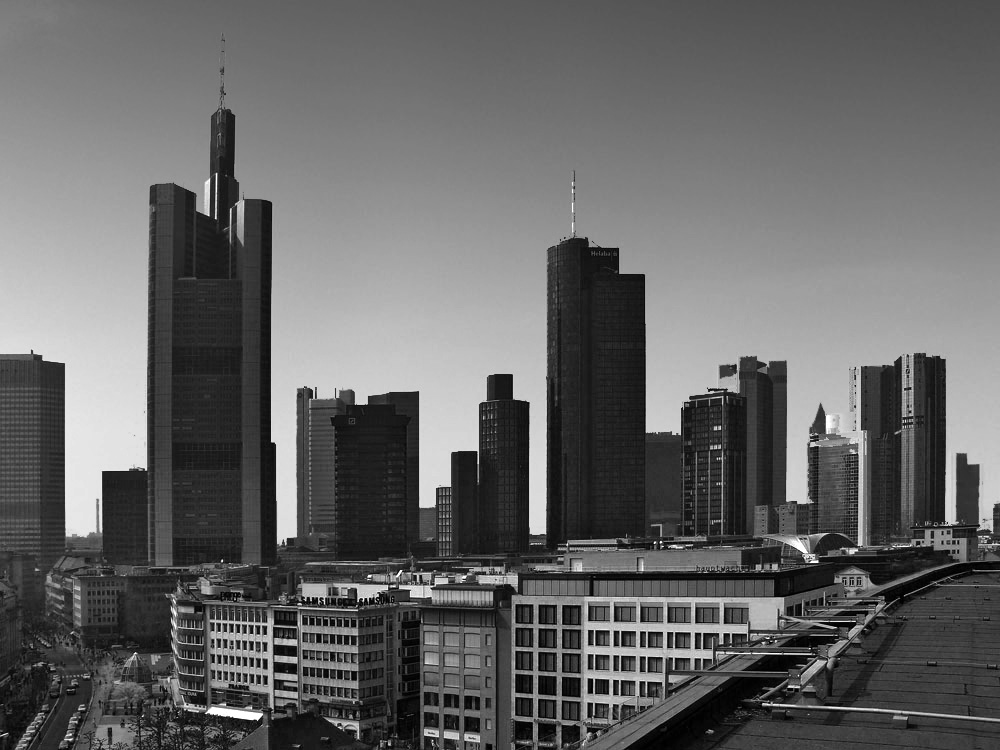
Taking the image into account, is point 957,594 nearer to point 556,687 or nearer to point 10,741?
point 556,687

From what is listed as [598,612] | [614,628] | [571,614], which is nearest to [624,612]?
[614,628]

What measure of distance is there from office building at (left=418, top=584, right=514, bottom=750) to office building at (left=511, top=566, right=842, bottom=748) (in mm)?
3810

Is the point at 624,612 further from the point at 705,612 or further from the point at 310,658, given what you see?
the point at 310,658

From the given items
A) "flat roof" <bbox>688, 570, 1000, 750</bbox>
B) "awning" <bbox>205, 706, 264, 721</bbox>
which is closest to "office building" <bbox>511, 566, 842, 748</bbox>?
"awning" <bbox>205, 706, 264, 721</bbox>

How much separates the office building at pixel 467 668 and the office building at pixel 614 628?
3.81 meters

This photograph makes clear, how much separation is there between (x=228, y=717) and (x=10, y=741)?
2380 centimetres

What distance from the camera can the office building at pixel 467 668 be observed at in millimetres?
102875

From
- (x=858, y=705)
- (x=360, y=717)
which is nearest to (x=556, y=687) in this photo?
(x=360, y=717)

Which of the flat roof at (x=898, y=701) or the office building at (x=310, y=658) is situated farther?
the office building at (x=310, y=658)

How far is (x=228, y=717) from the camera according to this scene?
128500 mm

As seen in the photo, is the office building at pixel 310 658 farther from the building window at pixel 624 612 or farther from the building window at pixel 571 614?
the building window at pixel 624 612

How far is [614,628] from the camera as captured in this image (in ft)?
306

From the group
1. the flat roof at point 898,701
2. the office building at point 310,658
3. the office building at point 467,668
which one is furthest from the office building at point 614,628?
the flat roof at point 898,701

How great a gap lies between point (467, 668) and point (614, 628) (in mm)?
17828
